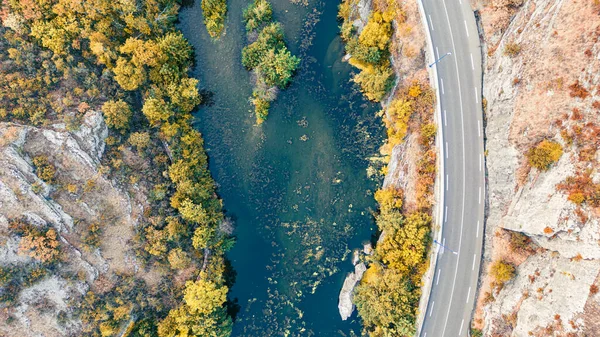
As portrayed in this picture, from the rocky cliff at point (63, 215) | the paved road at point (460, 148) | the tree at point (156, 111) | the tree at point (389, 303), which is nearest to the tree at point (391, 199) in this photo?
the paved road at point (460, 148)

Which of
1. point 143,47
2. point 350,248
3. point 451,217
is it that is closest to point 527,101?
point 451,217

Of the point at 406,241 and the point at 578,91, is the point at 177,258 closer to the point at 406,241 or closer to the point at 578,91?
the point at 406,241

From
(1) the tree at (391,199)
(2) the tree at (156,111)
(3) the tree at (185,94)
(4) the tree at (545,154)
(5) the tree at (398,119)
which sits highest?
(3) the tree at (185,94)

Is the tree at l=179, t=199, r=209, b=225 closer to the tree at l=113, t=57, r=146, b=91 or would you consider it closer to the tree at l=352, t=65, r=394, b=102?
the tree at l=113, t=57, r=146, b=91

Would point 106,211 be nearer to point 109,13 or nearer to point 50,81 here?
point 50,81

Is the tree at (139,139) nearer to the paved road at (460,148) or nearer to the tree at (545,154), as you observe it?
the paved road at (460,148)

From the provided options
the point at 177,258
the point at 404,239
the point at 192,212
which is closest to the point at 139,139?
the point at 192,212
